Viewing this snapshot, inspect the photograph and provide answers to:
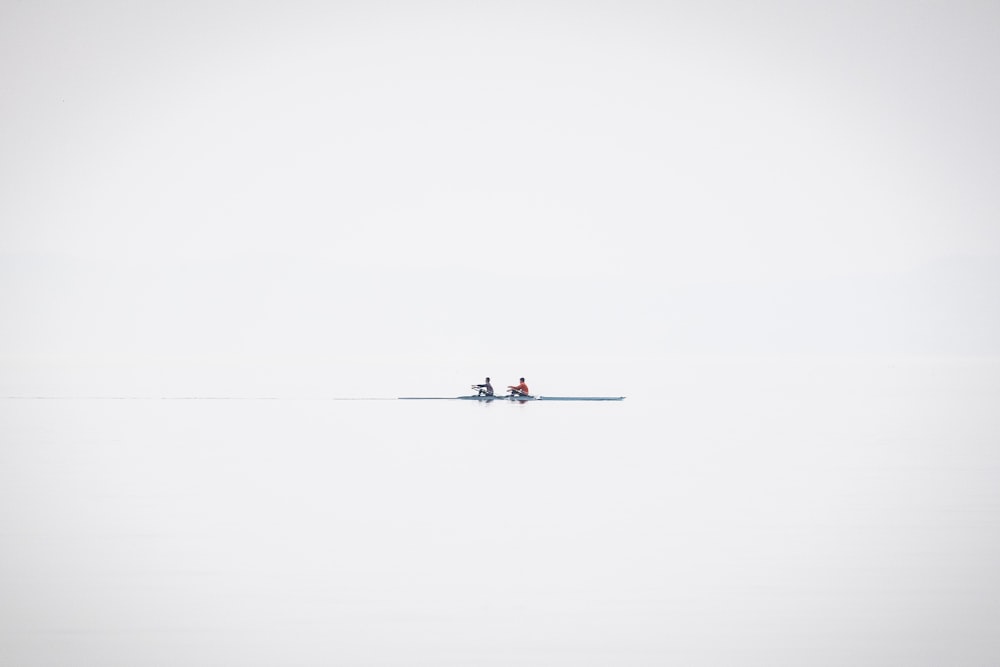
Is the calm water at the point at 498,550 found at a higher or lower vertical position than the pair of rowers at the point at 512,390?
lower

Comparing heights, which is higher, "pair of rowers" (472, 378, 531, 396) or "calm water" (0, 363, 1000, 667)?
"pair of rowers" (472, 378, 531, 396)

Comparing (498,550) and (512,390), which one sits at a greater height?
(512,390)

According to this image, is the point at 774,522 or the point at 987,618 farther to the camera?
the point at 774,522

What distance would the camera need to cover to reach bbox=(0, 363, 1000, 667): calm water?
1263 cm

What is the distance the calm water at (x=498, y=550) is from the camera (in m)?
12.6

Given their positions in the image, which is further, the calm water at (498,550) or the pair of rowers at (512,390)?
the pair of rowers at (512,390)

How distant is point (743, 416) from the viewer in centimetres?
4150

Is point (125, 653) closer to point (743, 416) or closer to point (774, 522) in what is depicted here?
point (774, 522)

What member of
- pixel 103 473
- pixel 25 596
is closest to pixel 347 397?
pixel 103 473

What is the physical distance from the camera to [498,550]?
55.5 ft

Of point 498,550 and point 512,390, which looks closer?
point 498,550

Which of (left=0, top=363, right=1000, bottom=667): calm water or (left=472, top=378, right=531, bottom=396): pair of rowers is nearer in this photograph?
(left=0, top=363, right=1000, bottom=667): calm water

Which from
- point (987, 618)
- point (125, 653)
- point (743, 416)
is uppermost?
point (743, 416)

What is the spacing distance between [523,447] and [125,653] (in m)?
19.4
